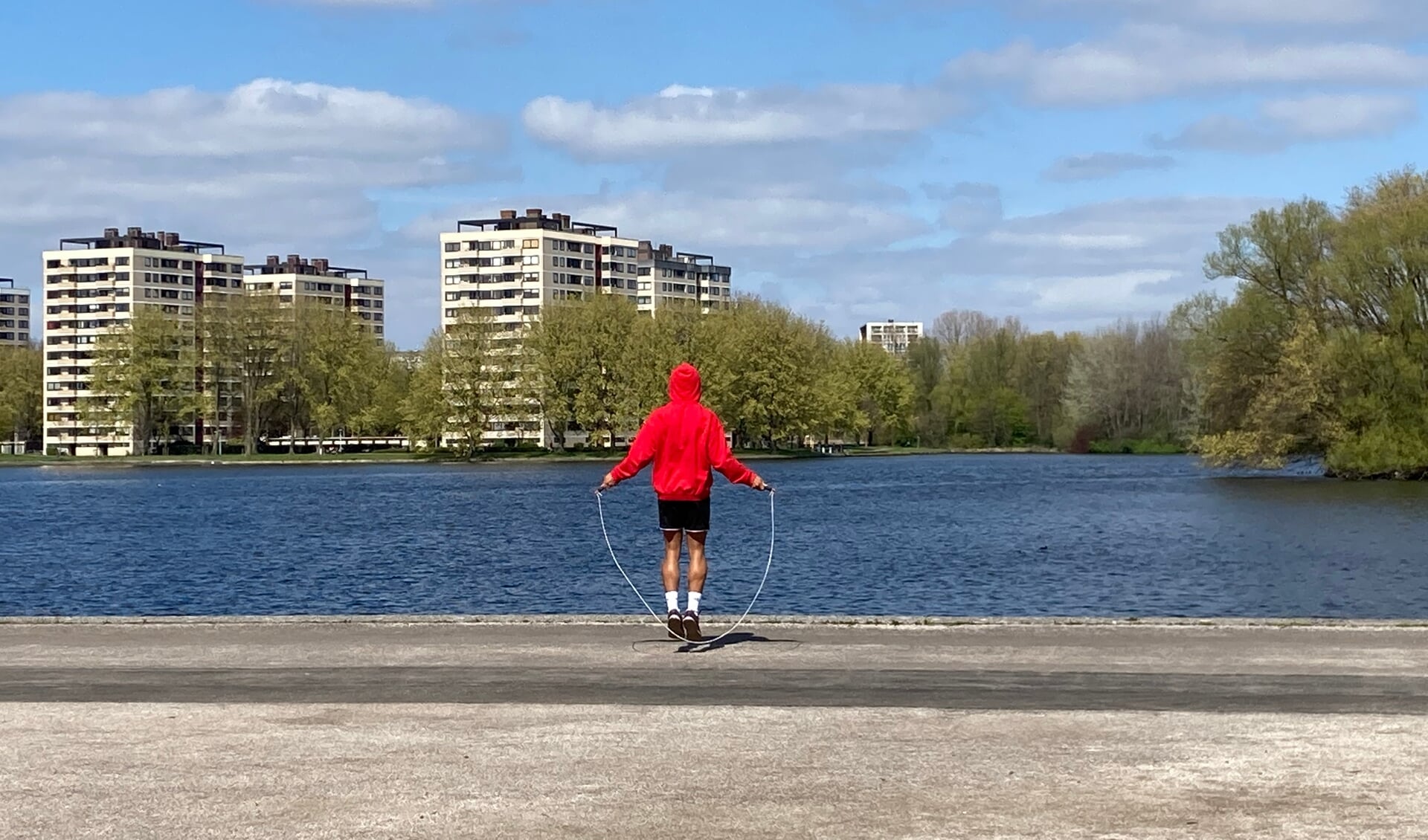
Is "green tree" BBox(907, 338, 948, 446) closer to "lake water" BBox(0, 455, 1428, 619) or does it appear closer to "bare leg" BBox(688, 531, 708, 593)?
"lake water" BBox(0, 455, 1428, 619)

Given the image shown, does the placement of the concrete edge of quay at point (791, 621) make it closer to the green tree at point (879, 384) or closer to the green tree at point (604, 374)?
the green tree at point (604, 374)

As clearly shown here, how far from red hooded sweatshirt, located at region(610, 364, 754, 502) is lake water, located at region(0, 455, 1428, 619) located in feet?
55.8

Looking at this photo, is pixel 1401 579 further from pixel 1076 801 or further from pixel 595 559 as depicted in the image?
pixel 1076 801

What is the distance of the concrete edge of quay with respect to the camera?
681 inches

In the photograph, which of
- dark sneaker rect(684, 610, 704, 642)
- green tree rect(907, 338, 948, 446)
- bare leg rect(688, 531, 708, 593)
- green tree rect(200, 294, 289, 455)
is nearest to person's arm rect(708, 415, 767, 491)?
bare leg rect(688, 531, 708, 593)

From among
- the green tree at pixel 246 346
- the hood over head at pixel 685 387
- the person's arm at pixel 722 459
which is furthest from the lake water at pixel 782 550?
the green tree at pixel 246 346

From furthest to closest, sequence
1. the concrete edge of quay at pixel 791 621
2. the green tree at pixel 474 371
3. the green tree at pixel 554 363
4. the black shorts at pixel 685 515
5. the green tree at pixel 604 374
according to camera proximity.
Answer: the green tree at pixel 474 371 < the green tree at pixel 554 363 < the green tree at pixel 604 374 < the concrete edge of quay at pixel 791 621 < the black shorts at pixel 685 515

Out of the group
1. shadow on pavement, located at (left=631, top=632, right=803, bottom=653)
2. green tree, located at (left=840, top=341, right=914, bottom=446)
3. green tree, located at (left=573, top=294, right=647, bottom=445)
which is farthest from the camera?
green tree, located at (left=840, top=341, right=914, bottom=446)

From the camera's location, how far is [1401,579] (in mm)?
42344

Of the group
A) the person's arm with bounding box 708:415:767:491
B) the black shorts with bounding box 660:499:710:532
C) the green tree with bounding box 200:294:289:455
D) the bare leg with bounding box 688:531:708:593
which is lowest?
the bare leg with bounding box 688:531:708:593

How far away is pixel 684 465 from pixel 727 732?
5016 millimetres

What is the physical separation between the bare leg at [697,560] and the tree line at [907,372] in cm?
7222

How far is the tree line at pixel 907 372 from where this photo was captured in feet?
280

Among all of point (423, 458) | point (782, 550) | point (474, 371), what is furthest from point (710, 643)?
point (423, 458)
